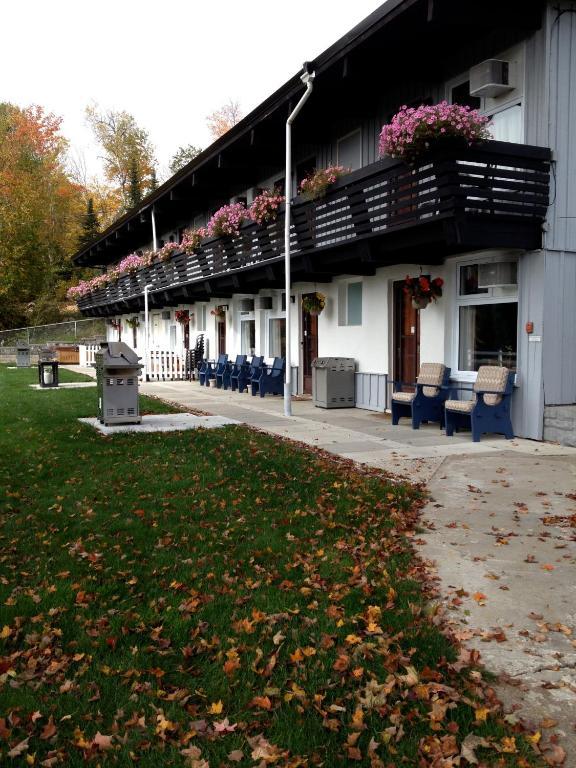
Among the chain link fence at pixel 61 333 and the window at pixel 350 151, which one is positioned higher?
the window at pixel 350 151

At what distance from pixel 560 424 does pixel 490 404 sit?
979 mm

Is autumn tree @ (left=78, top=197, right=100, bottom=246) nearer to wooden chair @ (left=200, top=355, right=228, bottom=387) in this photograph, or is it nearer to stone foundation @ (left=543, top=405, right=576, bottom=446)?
wooden chair @ (left=200, top=355, right=228, bottom=387)

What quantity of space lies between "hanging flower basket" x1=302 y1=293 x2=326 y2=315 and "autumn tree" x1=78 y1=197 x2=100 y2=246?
37.8 metres

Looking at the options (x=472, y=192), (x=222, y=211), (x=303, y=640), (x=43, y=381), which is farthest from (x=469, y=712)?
(x=43, y=381)

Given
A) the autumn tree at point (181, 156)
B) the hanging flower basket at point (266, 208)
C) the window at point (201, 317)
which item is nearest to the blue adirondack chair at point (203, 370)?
the window at point (201, 317)

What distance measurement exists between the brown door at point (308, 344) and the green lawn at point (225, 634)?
395 inches

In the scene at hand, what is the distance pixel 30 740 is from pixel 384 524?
3.34 m

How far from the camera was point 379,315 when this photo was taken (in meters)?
13.5

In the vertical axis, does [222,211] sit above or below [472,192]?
above

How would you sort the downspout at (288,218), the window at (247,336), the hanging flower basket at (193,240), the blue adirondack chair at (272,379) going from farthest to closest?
the window at (247,336), the hanging flower basket at (193,240), the blue adirondack chair at (272,379), the downspout at (288,218)

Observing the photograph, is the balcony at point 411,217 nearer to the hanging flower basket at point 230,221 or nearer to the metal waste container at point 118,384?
the hanging flower basket at point 230,221

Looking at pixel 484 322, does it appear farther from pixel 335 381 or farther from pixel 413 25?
pixel 413 25

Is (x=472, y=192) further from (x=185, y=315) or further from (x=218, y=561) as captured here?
(x=185, y=315)

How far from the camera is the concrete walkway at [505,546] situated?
3.09m
